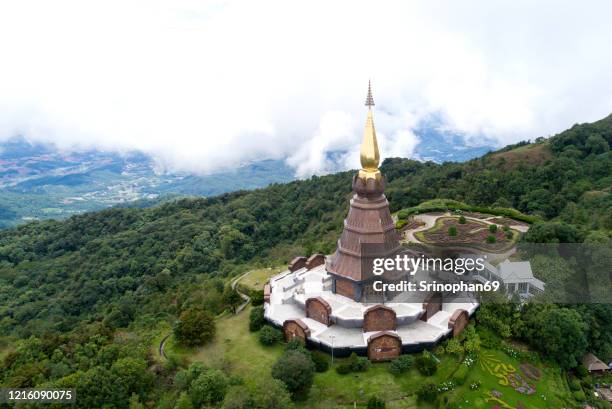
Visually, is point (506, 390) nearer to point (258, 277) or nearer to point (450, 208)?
Result: point (258, 277)

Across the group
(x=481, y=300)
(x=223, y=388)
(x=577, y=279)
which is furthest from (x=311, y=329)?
(x=577, y=279)

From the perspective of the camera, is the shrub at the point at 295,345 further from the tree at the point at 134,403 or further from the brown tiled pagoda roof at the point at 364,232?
the tree at the point at 134,403

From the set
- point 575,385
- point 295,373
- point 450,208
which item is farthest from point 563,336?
point 450,208

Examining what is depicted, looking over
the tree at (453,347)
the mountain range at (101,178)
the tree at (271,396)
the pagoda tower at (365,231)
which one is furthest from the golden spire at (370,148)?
the mountain range at (101,178)

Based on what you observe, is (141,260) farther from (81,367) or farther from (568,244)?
(568,244)

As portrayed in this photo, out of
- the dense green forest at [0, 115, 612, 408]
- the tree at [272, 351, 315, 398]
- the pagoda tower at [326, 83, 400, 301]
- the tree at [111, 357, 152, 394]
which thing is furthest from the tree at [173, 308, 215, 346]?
the pagoda tower at [326, 83, 400, 301]

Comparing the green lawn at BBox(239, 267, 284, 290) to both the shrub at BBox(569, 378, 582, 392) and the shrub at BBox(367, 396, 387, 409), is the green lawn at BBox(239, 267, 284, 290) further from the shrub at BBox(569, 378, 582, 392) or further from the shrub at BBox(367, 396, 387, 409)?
the shrub at BBox(569, 378, 582, 392)
